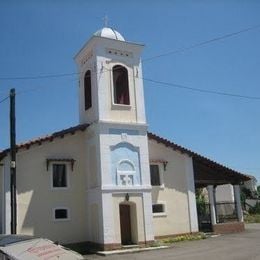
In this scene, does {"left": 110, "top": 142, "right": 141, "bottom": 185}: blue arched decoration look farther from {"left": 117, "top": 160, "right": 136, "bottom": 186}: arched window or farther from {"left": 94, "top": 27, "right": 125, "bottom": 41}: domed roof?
{"left": 94, "top": 27, "right": 125, "bottom": 41}: domed roof

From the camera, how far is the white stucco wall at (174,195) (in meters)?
27.3

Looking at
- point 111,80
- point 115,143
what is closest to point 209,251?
point 115,143

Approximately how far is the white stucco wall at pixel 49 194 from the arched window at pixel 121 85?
9.63 feet

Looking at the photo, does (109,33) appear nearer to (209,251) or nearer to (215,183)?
(215,183)

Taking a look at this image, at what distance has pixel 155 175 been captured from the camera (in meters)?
27.8

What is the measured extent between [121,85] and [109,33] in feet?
9.86

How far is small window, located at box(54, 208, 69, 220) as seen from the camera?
2433 centimetres

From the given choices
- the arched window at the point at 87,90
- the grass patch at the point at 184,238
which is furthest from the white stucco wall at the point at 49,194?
the grass patch at the point at 184,238

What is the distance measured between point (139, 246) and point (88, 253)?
268 centimetres

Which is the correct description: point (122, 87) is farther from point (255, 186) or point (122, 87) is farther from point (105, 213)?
point (255, 186)

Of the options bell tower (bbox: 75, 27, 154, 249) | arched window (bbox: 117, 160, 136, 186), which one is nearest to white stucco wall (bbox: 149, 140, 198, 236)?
bell tower (bbox: 75, 27, 154, 249)

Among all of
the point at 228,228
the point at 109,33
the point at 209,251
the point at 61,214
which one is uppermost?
the point at 109,33

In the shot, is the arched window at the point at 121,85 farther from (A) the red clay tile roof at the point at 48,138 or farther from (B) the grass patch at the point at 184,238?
(B) the grass patch at the point at 184,238

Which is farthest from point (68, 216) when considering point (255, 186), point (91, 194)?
point (255, 186)
